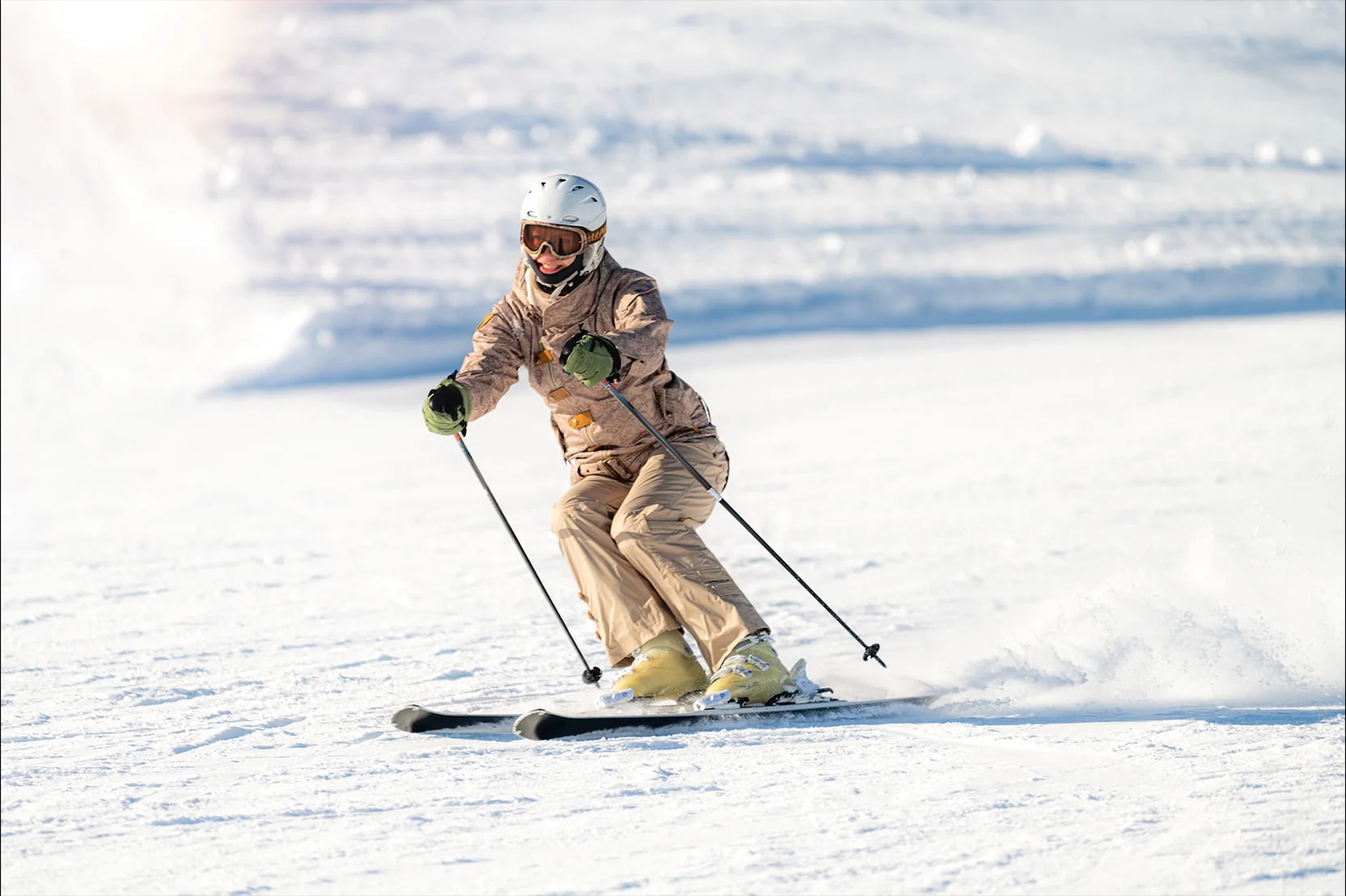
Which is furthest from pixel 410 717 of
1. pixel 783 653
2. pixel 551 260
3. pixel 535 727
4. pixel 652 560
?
pixel 783 653

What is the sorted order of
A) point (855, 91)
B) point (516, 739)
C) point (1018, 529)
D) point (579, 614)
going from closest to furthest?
point (516, 739) < point (579, 614) < point (1018, 529) < point (855, 91)

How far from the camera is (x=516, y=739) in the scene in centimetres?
330

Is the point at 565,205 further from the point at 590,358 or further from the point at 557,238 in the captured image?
the point at 590,358

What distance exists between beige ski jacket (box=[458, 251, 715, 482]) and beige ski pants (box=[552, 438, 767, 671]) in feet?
0.25

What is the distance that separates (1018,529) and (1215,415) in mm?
3387

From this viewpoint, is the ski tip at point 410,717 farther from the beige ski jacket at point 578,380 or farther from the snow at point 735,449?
the beige ski jacket at point 578,380

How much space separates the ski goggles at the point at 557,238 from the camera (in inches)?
135

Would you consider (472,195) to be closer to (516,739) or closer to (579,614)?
(579,614)

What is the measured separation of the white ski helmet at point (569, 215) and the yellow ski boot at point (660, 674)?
0.90 meters

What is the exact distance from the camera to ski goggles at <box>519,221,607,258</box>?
11.2ft

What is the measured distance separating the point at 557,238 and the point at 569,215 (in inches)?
2.3

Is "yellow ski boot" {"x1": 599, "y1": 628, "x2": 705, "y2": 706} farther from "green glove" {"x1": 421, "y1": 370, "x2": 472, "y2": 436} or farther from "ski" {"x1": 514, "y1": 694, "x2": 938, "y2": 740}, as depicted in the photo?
"green glove" {"x1": 421, "y1": 370, "x2": 472, "y2": 436}

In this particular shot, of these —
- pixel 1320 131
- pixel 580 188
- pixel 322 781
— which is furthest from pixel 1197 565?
pixel 1320 131

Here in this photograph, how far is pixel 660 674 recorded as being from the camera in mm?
3508
